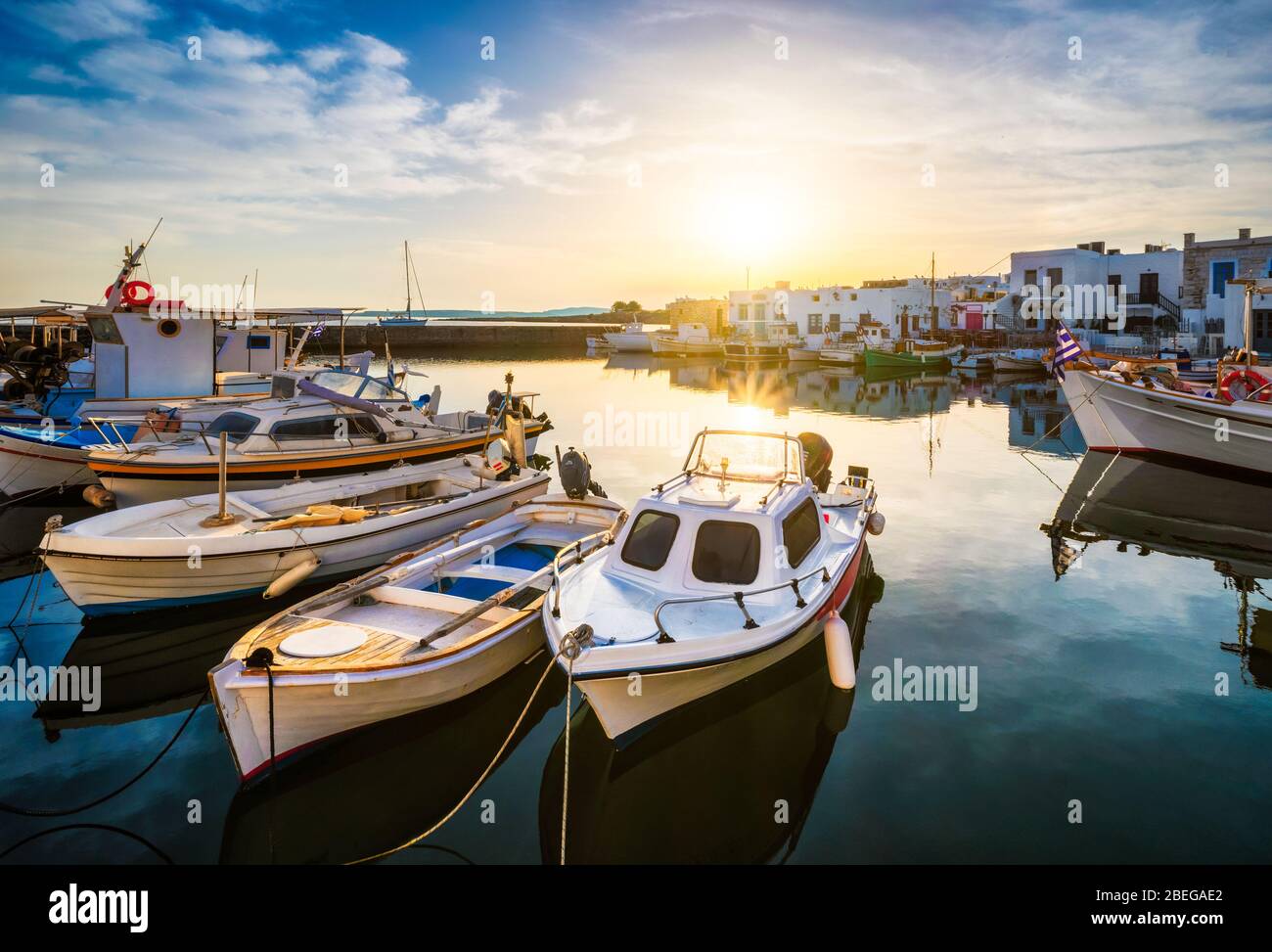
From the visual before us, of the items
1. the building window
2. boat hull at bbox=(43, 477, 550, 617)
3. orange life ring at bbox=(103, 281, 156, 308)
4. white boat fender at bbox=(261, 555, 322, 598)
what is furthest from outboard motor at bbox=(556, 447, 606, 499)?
the building window

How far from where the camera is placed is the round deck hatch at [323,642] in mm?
7566

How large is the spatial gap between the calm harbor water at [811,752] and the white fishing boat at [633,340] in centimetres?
8135

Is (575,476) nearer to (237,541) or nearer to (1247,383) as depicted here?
(237,541)

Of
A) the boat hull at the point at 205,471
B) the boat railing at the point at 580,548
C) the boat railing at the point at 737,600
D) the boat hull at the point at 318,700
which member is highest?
the boat hull at the point at 205,471

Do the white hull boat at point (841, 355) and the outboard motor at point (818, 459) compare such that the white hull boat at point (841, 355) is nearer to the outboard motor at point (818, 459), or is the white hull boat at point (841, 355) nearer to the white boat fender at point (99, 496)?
the outboard motor at point (818, 459)

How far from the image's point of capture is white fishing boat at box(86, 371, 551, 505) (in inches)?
589

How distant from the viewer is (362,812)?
707 centimetres

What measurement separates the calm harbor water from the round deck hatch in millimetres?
1048

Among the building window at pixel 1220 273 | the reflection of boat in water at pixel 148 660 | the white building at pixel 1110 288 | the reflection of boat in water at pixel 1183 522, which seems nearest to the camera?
the reflection of boat in water at pixel 148 660

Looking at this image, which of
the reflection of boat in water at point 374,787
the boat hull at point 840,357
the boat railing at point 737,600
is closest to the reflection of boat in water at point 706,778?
the reflection of boat in water at point 374,787

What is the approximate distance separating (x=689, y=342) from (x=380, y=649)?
76202 millimetres
